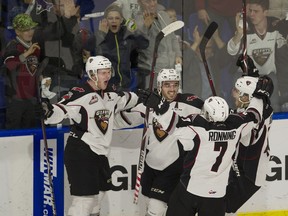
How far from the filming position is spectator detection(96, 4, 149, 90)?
749 cm

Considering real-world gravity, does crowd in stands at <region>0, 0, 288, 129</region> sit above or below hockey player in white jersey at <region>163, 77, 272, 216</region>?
above

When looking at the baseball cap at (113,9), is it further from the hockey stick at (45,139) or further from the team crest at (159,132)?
the team crest at (159,132)

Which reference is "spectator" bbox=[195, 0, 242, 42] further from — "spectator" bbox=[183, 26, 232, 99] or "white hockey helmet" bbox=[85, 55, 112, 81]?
"white hockey helmet" bbox=[85, 55, 112, 81]

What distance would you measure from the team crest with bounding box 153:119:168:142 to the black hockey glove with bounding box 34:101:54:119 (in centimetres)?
73

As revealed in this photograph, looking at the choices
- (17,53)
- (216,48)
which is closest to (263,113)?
(216,48)

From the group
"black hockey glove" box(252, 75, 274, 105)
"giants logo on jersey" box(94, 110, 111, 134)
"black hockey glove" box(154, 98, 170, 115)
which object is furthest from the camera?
"giants logo on jersey" box(94, 110, 111, 134)

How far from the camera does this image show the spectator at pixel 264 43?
7895 millimetres

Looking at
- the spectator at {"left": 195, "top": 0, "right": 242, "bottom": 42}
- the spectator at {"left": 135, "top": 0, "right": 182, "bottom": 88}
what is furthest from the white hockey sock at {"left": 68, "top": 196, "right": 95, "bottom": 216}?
the spectator at {"left": 195, "top": 0, "right": 242, "bottom": 42}

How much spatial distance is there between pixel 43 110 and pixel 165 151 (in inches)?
36.2

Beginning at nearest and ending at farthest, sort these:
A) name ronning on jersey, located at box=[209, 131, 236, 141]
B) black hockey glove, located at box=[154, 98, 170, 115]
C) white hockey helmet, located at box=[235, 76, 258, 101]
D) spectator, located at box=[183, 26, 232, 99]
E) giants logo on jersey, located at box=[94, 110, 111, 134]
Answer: name ronning on jersey, located at box=[209, 131, 236, 141]
black hockey glove, located at box=[154, 98, 170, 115]
white hockey helmet, located at box=[235, 76, 258, 101]
giants logo on jersey, located at box=[94, 110, 111, 134]
spectator, located at box=[183, 26, 232, 99]

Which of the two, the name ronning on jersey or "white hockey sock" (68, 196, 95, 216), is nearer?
the name ronning on jersey

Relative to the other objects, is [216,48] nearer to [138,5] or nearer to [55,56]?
[138,5]

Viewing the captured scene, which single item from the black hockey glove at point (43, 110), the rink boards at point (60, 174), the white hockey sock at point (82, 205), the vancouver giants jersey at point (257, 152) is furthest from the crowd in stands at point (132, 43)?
the vancouver giants jersey at point (257, 152)

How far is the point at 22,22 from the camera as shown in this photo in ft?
23.6
